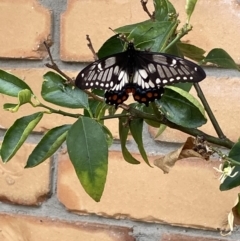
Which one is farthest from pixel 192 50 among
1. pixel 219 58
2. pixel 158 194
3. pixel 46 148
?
pixel 158 194

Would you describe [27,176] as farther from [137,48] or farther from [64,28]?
[137,48]

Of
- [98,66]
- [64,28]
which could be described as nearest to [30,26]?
[64,28]

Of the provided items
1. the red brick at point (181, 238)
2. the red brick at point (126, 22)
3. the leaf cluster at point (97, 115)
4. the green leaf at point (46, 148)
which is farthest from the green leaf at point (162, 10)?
the red brick at point (181, 238)

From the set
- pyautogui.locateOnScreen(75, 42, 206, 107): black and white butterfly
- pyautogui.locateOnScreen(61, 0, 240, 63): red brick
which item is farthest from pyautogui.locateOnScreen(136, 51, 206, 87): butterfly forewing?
pyautogui.locateOnScreen(61, 0, 240, 63): red brick

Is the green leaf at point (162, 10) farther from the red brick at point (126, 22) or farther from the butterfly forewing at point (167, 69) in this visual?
the red brick at point (126, 22)

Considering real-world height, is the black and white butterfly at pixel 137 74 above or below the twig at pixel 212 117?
above

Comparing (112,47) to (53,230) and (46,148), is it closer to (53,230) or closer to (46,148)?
(46,148)
